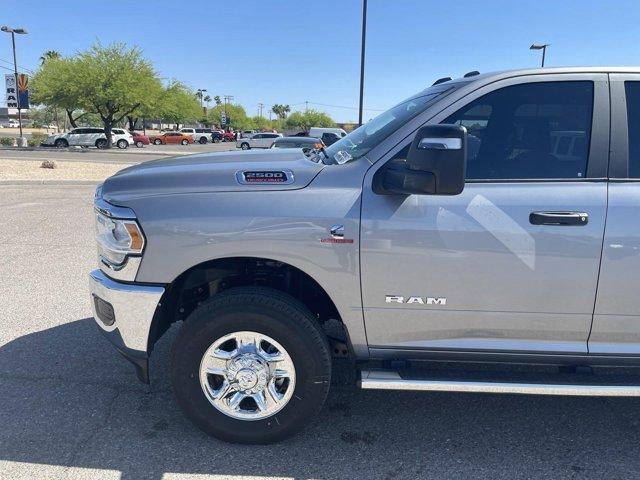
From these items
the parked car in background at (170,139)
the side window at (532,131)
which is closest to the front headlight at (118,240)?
the side window at (532,131)

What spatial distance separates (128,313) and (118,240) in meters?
0.39

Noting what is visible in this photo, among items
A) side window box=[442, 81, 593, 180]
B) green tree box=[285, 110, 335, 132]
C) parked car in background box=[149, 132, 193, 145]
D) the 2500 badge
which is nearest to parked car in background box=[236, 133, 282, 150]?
parked car in background box=[149, 132, 193, 145]

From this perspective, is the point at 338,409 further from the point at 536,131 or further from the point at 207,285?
the point at 536,131

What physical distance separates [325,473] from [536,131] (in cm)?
205

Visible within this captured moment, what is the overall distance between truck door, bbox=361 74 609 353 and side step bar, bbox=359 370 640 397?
18 centimetres

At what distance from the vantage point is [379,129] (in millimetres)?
3004

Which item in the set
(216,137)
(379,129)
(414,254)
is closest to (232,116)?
(216,137)

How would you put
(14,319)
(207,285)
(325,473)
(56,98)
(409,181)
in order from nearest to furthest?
(409,181) → (325,473) → (207,285) → (14,319) → (56,98)

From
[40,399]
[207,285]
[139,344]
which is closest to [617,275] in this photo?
[207,285]

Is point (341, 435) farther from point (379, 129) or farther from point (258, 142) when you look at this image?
point (258, 142)

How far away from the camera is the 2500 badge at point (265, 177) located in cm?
265

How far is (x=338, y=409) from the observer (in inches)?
127

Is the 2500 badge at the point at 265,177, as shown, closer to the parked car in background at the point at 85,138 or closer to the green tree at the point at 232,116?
the parked car in background at the point at 85,138

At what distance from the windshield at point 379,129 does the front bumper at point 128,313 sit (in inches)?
48.6
